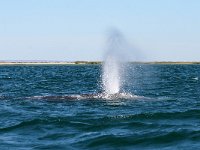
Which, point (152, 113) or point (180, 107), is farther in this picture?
point (180, 107)

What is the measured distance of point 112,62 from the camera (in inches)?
1577

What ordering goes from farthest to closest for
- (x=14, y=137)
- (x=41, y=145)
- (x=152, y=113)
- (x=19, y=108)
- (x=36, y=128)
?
1. (x=19, y=108)
2. (x=152, y=113)
3. (x=36, y=128)
4. (x=14, y=137)
5. (x=41, y=145)

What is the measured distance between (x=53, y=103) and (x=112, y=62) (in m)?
10.6

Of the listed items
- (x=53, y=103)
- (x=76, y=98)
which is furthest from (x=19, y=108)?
(x=76, y=98)

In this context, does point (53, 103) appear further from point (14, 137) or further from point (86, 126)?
point (14, 137)

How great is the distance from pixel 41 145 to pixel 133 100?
620 inches

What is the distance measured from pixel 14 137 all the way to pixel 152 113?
8.18 m

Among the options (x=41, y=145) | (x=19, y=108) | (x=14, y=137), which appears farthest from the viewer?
(x=19, y=108)

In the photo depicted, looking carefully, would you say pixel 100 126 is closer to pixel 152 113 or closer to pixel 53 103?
pixel 152 113

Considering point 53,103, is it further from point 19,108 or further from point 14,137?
point 14,137

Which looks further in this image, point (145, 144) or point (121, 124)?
point (121, 124)

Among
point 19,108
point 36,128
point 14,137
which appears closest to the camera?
point 14,137

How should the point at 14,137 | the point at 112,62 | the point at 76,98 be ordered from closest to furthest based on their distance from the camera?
the point at 14,137 < the point at 76,98 < the point at 112,62

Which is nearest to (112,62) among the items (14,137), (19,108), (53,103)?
(53,103)
